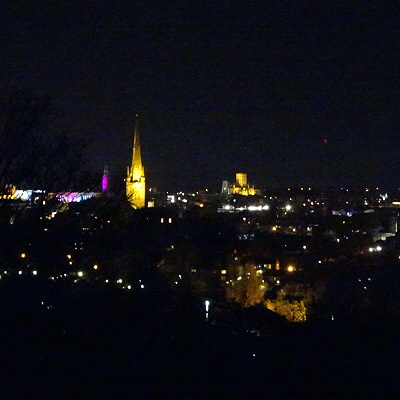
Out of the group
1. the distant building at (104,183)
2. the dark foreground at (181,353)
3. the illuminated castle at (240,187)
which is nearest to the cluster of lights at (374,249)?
the distant building at (104,183)

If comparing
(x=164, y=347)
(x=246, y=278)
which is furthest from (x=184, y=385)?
(x=246, y=278)

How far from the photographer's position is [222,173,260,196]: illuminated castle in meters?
60.6

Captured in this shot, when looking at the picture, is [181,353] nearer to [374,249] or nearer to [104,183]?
[104,183]

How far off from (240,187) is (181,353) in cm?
5814

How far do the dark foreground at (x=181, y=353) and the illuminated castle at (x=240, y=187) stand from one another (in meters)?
56.0

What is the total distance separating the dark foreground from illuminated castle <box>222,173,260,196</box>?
56.0 metres

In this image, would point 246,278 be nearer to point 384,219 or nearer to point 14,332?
point 14,332

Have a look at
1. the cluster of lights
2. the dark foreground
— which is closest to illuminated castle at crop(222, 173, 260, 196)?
the cluster of lights

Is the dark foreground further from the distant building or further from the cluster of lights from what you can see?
the cluster of lights

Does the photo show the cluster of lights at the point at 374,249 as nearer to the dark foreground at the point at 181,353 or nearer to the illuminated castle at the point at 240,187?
the dark foreground at the point at 181,353

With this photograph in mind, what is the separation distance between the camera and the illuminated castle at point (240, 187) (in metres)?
60.6

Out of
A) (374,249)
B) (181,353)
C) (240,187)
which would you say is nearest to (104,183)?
(181,353)

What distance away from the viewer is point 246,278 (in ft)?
44.4

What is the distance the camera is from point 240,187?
61219 mm
